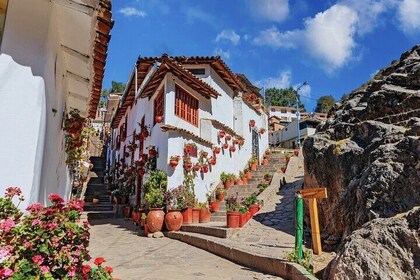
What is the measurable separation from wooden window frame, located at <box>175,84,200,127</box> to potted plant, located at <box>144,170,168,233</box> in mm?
2881

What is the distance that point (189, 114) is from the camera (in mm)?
13977

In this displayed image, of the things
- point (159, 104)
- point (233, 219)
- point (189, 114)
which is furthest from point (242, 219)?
point (159, 104)

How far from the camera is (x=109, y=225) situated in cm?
1359

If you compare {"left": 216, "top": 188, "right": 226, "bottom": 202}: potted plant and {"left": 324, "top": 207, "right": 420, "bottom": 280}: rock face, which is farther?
{"left": 216, "top": 188, "right": 226, "bottom": 202}: potted plant

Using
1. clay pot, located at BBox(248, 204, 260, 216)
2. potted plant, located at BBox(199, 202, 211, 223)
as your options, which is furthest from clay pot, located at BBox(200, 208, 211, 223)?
clay pot, located at BBox(248, 204, 260, 216)

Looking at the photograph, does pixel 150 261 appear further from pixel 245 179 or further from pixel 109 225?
pixel 245 179

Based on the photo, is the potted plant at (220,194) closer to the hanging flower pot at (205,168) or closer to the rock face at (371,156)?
the hanging flower pot at (205,168)

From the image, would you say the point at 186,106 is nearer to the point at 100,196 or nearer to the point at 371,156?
the point at 371,156

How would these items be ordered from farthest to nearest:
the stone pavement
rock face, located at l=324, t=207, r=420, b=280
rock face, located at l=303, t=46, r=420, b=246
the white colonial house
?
the white colonial house, the stone pavement, rock face, located at l=303, t=46, r=420, b=246, rock face, located at l=324, t=207, r=420, b=280

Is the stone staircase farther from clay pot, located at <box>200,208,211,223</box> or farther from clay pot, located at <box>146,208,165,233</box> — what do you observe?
clay pot, located at <box>200,208,211,223</box>

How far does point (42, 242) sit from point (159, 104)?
→ 36.1 ft

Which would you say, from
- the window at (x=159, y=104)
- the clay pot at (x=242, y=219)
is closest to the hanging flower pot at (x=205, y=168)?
the window at (x=159, y=104)

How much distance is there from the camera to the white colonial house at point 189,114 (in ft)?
40.2

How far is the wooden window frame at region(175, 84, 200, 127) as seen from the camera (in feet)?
43.0
